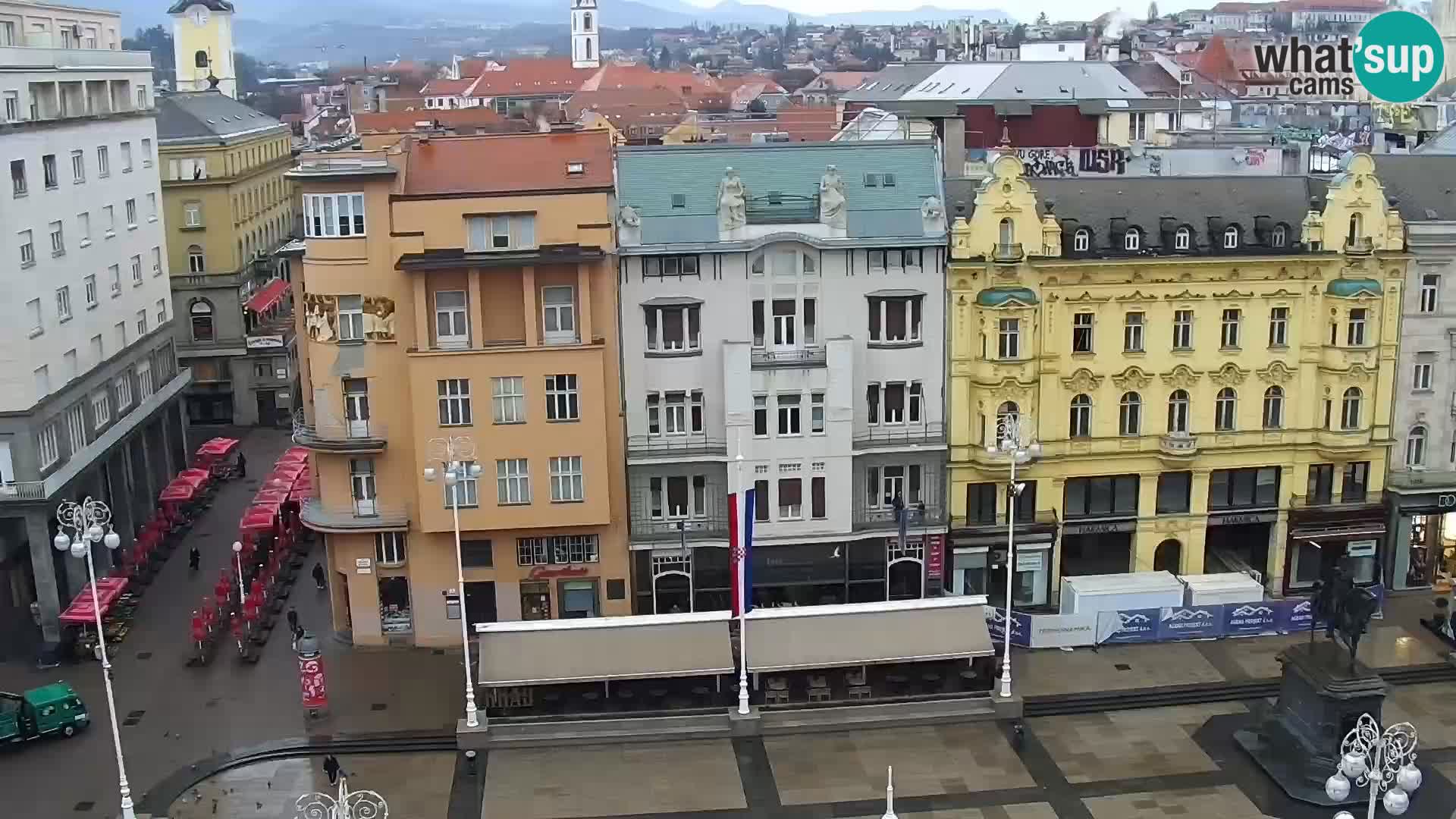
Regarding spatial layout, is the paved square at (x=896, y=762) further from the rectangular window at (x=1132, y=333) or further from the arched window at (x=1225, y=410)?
the arched window at (x=1225, y=410)

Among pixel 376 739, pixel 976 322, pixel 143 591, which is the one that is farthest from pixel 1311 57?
pixel 143 591

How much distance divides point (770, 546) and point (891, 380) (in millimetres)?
8001

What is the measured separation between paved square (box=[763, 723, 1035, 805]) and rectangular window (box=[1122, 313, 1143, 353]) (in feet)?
54.6

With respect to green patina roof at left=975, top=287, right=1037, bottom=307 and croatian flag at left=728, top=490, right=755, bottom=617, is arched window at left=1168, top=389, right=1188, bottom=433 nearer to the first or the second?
green patina roof at left=975, top=287, right=1037, bottom=307

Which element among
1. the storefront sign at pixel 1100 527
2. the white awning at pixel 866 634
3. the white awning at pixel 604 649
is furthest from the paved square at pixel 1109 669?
the white awning at pixel 604 649

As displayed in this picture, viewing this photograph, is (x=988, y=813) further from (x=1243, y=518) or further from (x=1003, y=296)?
(x=1243, y=518)

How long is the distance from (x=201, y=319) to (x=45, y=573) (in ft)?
122

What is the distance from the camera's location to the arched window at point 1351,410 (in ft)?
184

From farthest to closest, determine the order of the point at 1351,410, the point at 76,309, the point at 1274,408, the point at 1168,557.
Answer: the point at 76,309 < the point at 1168,557 < the point at 1274,408 < the point at 1351,410

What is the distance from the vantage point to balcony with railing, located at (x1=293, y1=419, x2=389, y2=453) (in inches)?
2045

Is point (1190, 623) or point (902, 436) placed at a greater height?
point (902, 436)

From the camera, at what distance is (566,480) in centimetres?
5272

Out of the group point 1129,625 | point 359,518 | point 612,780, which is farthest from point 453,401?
point 1129,625

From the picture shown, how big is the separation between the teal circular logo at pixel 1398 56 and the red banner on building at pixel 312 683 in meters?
44.5
